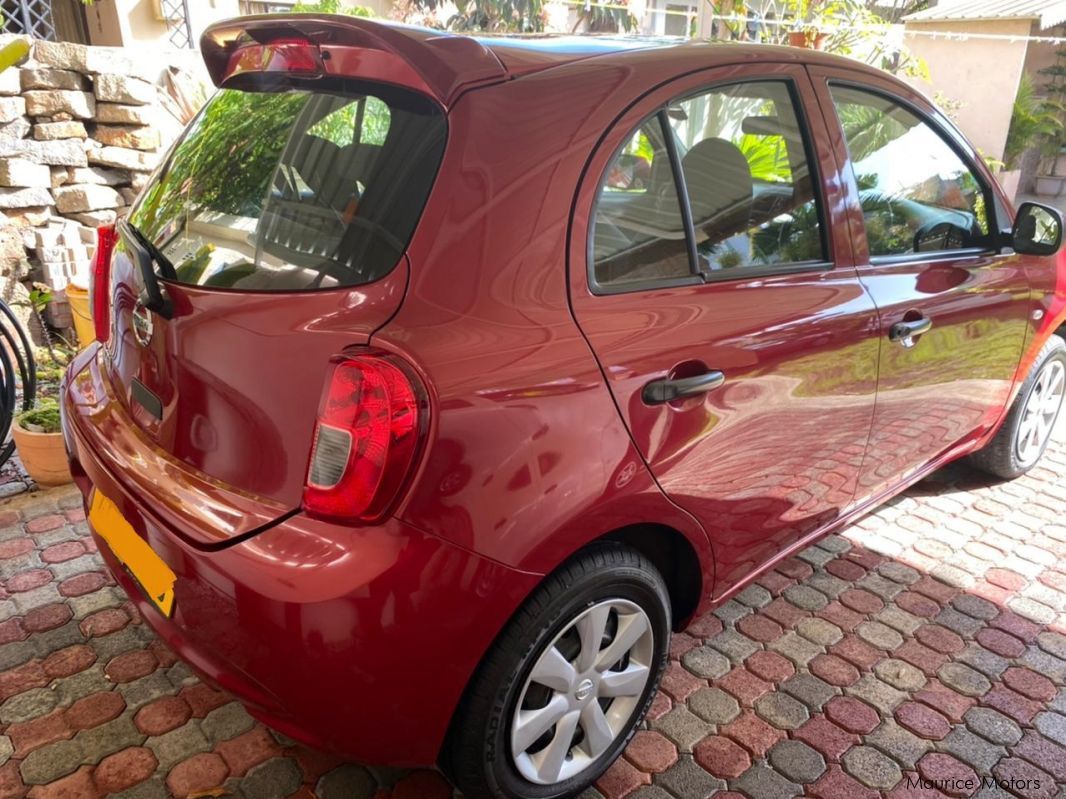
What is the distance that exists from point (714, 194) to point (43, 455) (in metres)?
2.83

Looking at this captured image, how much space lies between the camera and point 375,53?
1.67 metres

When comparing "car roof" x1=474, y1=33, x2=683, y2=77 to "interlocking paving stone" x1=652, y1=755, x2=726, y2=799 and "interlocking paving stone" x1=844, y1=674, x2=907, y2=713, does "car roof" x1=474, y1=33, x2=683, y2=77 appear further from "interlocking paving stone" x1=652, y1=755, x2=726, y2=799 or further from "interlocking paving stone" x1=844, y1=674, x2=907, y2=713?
"interlocking paving stone" x1=844, y1=674, x2=907, y2=713

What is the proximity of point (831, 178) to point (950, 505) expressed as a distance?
1.97 metres

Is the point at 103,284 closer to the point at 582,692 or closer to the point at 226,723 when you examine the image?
the point at 226,723

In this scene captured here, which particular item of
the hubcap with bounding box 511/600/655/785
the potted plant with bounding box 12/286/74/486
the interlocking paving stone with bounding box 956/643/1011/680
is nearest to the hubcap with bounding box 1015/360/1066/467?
A: the interlocking paving stone with bounding box 956/643/1011/680

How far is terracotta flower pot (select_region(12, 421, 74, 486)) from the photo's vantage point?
3.31 meters

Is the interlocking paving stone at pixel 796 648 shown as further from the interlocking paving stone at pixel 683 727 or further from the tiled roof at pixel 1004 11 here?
the tiled roof at pixel 1004 11

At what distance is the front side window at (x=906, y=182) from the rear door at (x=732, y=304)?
0.21 meters

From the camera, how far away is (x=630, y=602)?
193 centimetres

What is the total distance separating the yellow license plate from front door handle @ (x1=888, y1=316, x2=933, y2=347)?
2.01 meters

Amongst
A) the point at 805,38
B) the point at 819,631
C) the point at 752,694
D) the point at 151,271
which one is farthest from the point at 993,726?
the point at 805,38

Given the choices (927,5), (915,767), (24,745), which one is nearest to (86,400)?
(24,745)

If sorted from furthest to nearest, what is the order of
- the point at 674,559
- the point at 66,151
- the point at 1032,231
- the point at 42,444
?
the point at 66,151, the point at 42,444, the point at 1032,231, the point at 674,559

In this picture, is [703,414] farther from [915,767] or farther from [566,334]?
[915,767]
